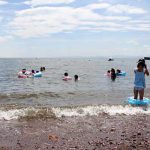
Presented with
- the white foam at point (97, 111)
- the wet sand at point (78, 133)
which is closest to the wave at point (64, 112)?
the white foam at point (97, 111)

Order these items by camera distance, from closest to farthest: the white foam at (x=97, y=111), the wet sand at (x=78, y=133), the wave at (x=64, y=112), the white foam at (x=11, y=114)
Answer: the wet sand at (x=78, y=133) < the white foam at (x=11, y=114) < the wave at (x=64, y=112) < the white foam at (x=97, y=111)

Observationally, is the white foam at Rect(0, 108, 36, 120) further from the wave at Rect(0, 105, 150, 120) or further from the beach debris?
the beach debris

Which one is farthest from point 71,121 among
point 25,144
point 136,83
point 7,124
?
point 136,83

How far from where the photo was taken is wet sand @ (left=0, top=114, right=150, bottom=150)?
892 centimetres

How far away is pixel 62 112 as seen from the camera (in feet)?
43.3

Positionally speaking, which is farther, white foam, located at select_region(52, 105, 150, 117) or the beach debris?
white foam, located at select_region(52, 105, 150, 117)

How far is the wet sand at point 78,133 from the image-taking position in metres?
8.92

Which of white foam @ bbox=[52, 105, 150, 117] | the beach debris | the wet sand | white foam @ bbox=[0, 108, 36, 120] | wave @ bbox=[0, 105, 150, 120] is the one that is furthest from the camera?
white foam @ bbox=[52, 105, 150, 117]

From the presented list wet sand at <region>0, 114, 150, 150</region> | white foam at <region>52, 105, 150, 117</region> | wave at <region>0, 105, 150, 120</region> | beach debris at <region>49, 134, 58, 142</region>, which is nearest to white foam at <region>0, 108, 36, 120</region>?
wave at <region>0, 105, 150, 120</region>

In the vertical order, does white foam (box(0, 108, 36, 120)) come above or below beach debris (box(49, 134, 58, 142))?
above

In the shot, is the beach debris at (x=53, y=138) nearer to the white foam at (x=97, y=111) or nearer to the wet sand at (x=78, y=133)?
the wet sand at (x=78, y=133)

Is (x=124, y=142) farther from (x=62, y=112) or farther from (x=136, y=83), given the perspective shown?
(x=136, y=83)

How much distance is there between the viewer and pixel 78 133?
10172 millimetres

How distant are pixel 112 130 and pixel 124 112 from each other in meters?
3.41
